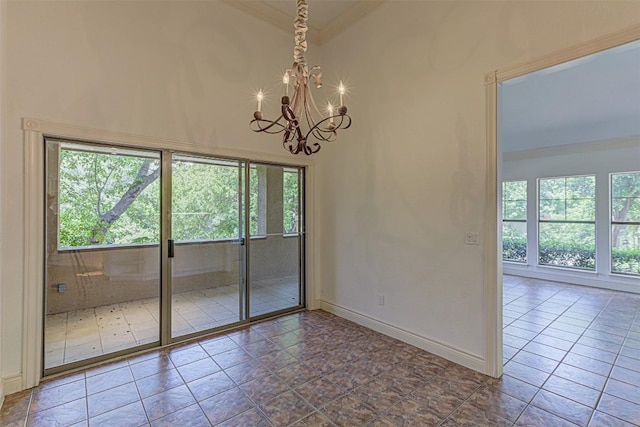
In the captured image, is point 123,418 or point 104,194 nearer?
point 123,418

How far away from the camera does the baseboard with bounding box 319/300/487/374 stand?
2719 mm

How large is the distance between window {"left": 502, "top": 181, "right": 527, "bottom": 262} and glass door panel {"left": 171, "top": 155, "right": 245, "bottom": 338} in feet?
22.3

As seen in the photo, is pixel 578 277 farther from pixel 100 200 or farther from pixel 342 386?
pixel 100 200

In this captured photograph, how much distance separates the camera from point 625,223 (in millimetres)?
5688

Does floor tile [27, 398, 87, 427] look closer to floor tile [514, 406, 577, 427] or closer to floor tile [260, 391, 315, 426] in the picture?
floor tile [260, 391, 315, 426]

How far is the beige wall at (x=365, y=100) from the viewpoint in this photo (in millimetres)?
2402

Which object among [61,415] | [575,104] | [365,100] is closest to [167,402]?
[61,415]

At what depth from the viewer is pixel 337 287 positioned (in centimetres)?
418

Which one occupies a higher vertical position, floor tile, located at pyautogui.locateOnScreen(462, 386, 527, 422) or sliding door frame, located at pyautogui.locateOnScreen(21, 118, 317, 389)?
sliding door frame, located at pyautogui.locateOnScreen(21, 118, 317, 389)

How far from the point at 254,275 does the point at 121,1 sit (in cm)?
329

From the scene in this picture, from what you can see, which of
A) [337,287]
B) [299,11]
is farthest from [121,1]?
[337,287]

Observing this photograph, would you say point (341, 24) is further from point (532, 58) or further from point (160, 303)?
point (160, 303)

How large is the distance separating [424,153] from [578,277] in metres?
5.61

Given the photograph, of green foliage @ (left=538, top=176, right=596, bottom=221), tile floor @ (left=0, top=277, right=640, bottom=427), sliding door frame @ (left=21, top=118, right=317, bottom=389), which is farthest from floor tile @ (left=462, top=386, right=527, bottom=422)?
green foliage @ (left=538, top=176, right=596, bottom=221)
